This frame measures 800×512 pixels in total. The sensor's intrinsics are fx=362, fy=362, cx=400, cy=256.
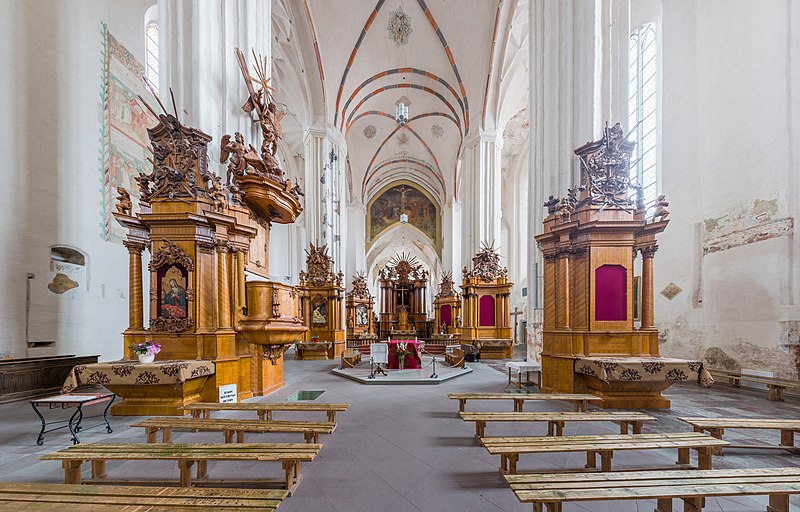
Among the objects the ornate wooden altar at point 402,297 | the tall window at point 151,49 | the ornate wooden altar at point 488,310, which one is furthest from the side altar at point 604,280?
the ornate wooden altar at point 402,297

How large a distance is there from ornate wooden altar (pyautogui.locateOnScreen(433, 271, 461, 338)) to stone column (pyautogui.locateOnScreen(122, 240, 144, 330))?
1454cm

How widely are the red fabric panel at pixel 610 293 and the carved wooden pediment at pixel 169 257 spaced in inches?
251

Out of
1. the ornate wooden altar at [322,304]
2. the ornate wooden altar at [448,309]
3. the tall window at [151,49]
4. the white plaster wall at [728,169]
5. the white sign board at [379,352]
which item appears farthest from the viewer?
the ornate wooden altar at [448,309]

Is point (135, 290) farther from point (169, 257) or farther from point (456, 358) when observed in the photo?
point (456, 358)

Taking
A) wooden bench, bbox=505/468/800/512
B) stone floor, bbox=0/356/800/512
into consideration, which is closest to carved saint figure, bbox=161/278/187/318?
stone floor, bbox=0/356/800/512

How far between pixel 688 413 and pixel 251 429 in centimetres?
565

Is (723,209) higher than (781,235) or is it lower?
higher

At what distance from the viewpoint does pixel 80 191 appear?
8328 millimetres

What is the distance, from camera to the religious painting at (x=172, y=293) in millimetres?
5504

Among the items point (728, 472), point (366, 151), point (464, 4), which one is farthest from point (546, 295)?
point (366, 151)

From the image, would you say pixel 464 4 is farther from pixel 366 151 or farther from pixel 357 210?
pixel 357 210

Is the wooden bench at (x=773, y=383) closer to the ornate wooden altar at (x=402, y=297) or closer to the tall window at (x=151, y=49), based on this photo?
the tall window at (x=151, y=49)

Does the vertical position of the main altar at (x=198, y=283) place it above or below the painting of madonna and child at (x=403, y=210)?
below

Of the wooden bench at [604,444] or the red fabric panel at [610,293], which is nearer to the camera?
the wooden bench at [604,444]
